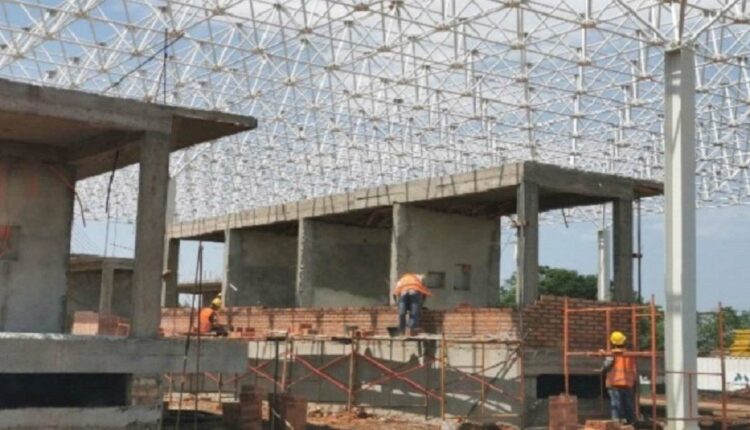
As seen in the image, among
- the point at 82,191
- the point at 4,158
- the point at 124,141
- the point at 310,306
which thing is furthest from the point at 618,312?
the point at 82,191

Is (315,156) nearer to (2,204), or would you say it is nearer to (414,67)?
(414,67)

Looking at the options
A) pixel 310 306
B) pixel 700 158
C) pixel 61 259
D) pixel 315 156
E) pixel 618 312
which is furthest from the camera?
pixel 315 156

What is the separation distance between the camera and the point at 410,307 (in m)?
16.4

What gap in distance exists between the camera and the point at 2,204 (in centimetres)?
1267

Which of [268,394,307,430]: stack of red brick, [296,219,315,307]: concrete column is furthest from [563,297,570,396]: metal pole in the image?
[296,219,315,307]: concrete column

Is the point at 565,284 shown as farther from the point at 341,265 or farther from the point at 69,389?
the point at 69,389

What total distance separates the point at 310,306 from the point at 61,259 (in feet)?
29.5

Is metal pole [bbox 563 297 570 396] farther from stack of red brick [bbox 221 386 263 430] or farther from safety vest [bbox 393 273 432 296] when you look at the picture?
stack of red brick [bbox 221 386 263 430]

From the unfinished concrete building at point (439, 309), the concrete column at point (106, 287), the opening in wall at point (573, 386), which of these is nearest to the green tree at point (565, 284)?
the concrete column at point (106, 287)

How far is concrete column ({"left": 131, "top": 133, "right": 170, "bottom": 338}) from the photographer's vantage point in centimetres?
1123

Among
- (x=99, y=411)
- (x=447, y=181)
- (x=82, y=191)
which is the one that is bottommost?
(x=99, y=411)

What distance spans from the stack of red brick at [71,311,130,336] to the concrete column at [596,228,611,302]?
40.4ft

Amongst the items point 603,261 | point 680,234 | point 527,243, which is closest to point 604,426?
point 680,234

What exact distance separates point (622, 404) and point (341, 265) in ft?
30.9
